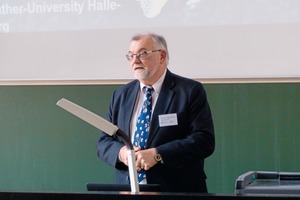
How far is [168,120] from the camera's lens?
3.00 m

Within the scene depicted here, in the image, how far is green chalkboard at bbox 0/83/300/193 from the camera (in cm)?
386

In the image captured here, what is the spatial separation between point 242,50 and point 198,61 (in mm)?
293

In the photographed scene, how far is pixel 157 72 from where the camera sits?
3.09 metres

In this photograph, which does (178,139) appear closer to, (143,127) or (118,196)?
(143,127)

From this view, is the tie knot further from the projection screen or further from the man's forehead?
the projection screen

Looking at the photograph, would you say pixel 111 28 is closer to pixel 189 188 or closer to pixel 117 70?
pixel 117 70

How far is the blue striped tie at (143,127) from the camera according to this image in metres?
3.00

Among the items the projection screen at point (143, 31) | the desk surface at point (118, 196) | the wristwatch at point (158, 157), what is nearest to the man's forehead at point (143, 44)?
the wristwatch at point (158, 157)

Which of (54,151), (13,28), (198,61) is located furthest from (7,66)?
(198,61)

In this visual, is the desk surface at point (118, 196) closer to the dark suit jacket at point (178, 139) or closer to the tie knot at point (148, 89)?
the dark suit jacket at point (178, 139)

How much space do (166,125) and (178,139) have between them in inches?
4.1

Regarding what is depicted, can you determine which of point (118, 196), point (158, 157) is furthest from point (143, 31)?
point (118, 196)

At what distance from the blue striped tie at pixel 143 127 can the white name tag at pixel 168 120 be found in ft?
0.24

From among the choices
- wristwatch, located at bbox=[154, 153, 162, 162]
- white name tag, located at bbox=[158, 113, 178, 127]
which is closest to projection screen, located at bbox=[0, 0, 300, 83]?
white name tag, located at bbox=[158, 113, 178, 127]
